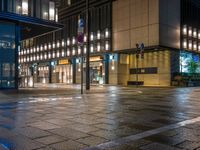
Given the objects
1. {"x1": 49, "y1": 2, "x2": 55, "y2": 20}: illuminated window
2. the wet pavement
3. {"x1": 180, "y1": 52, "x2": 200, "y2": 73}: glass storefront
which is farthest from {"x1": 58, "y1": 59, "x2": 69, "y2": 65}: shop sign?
the wet pavement

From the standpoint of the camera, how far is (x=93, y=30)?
5531cm

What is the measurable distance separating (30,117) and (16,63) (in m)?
16.0

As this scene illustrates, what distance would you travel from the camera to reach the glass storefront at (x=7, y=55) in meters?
22.9

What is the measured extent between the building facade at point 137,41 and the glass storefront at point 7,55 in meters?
16.6

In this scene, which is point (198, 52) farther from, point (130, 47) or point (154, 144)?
point (154, 144)

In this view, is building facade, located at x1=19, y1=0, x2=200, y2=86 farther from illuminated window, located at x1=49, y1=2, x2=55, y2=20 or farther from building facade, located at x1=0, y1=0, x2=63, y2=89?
building facade, located at x1=0, y1=0, x2=63, y2=89

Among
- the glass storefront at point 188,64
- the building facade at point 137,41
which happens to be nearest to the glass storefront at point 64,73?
the building facade at point 137,41

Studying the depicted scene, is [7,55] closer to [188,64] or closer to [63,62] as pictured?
[188,64]

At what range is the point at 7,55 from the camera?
23.2 metres

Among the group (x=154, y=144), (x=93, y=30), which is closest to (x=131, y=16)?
(x=93, y=30)

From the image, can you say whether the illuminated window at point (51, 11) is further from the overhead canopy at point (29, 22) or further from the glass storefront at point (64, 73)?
the glass storefront at point (64, 73)

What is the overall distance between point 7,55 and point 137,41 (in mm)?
27809

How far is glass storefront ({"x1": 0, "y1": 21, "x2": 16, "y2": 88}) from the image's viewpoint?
22875 mm

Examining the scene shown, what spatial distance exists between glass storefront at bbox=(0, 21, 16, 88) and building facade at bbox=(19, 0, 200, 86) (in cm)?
1657
